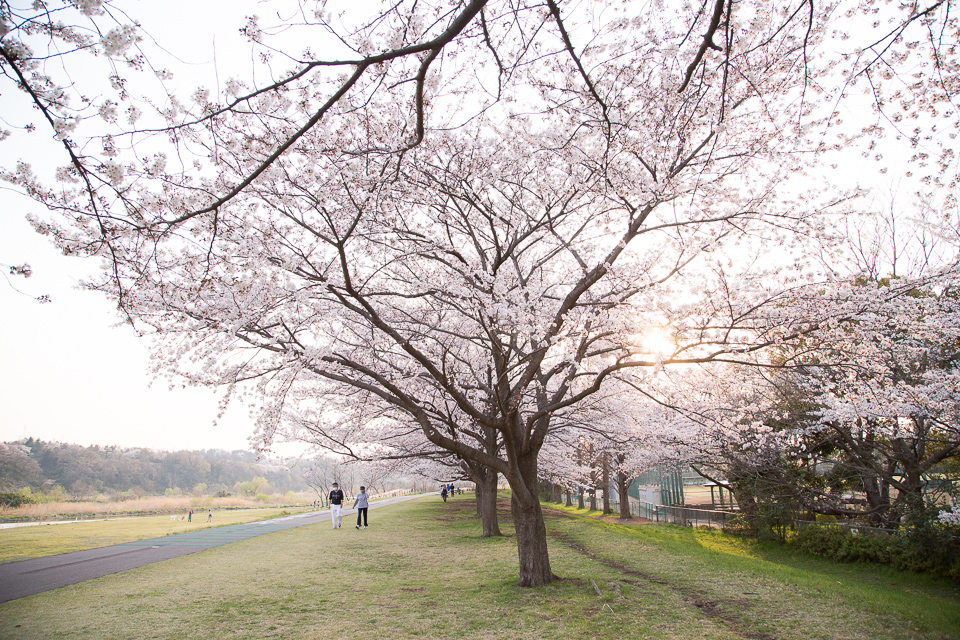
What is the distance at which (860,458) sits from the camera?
12711mm

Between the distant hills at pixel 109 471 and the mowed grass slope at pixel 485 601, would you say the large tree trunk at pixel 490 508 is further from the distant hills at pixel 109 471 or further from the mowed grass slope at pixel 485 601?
the distant hills at pixel 109 471

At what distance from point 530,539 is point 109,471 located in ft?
272

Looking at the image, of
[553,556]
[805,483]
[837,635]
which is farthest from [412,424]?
[805,483]

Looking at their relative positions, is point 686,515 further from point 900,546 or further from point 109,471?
point 109,471

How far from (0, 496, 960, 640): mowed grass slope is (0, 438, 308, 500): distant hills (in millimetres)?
39854

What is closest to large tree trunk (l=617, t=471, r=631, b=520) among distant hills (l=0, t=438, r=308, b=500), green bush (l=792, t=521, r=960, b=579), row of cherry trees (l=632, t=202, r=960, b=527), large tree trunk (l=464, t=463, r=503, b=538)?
row of cherry trees (l=632, t=202, r=960, b=527)

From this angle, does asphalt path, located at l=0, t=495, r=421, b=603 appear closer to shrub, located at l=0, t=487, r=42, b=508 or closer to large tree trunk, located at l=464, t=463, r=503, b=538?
large tree trunk, located at l=464, t=463, r=503, b=538

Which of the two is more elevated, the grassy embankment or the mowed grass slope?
the mowed grass slope

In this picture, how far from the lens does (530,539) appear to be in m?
7.88

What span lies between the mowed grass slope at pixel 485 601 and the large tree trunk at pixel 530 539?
0.96 feet

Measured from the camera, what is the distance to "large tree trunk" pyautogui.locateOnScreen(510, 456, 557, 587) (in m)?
7.73

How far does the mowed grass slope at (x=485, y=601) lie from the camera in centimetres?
566

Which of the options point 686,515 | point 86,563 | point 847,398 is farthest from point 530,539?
point 686,515

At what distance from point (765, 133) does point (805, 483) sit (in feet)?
40.0
